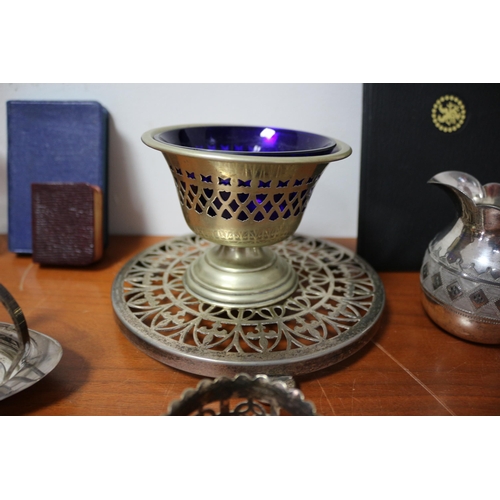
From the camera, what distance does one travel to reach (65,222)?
31.7 inches

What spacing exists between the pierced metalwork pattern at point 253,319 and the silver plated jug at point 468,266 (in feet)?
0.31

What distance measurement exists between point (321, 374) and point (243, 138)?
44 centimetres

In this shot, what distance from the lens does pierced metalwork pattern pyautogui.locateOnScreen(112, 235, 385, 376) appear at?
0.55 meters

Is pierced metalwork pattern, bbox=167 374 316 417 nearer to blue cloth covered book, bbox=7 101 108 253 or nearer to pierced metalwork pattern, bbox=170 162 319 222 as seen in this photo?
pierced metalwork pattern, bbox=170 162 319 222

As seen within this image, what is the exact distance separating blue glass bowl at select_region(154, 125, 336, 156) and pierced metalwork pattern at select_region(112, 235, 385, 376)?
0.22 meters

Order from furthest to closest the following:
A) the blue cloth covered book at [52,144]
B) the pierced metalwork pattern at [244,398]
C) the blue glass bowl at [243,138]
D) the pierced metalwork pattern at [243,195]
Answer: the blue cloth covered book at [52,144], the blue glass bowl at [243,138], the pierced metalwork pattern at [243,195], the pierced metalwork pattern at [244,398]

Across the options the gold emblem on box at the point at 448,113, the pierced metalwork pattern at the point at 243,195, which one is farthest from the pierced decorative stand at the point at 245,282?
the gold emblem on box at the point at 448,113

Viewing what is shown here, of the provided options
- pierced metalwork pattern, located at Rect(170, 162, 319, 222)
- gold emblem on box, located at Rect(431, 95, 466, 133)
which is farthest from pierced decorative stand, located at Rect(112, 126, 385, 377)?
gold emblem on box, located at Rect(431, 95, 466, 133)

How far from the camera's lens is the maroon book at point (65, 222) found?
2.62 ft

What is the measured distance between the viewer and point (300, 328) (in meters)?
0.61

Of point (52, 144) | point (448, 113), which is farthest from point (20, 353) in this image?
point (448, 113)

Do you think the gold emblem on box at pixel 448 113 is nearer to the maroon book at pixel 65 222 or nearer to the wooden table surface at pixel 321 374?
the wooden table surface at pixel 321 374

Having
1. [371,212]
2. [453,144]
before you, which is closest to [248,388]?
[371,212]

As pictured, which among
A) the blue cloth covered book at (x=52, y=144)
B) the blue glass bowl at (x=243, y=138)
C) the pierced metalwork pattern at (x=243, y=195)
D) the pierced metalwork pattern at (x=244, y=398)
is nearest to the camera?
the pierced metalwork pattern at (x=244, y=398)
